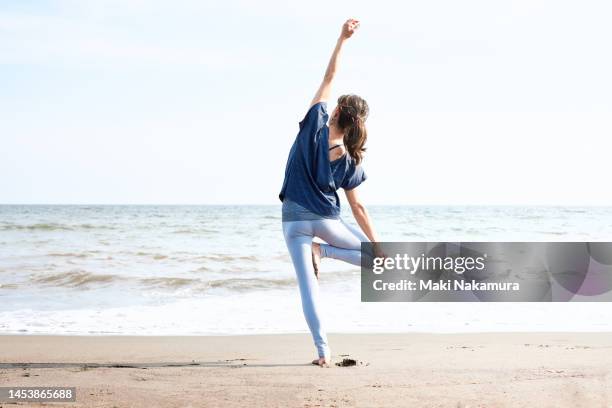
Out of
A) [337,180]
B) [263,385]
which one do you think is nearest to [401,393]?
[263,385]

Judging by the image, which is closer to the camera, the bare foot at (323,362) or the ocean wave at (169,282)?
the bare foot at (323,362)

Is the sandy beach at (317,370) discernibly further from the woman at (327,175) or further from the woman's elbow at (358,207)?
the woman's elbow at (358,207)

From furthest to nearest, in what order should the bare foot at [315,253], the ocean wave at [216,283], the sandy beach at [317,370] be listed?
the ocean wave at [216,283] → the bare foot at [315,253] → the sandy beach at [317,370]

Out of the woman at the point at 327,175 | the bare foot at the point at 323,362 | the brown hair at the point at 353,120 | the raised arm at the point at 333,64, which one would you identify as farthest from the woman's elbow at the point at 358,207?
the bare foot at the point at 323,362

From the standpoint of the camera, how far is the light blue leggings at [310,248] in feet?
15.0

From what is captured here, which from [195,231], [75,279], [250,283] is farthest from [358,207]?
[195,231]

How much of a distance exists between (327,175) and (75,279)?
26.1 feet

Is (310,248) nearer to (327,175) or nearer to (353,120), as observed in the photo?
(327,175)

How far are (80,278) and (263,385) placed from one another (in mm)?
8031

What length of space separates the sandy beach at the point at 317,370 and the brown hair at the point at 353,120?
1.47m

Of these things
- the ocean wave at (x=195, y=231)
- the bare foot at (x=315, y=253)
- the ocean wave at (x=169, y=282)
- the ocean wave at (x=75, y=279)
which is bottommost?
the ocean wave at (x=195, y=231)

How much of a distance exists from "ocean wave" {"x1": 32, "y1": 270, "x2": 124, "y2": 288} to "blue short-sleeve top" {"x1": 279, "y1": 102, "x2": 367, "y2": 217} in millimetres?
7246

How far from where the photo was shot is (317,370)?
179 inches

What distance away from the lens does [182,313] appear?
8.31m
